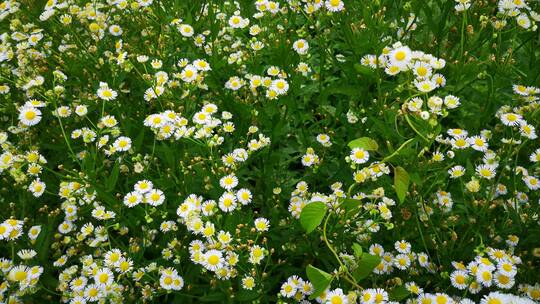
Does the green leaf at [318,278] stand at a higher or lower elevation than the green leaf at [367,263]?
lower

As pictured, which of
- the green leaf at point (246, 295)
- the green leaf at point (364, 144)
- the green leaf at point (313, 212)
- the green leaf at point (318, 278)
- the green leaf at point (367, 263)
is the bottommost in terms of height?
the green leaf at point (246, 295)

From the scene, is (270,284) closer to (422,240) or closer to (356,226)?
(356,226)

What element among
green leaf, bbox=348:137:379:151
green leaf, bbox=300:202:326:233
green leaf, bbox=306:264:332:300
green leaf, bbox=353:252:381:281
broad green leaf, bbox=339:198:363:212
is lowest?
green leaf, bbox=306:264:332:300

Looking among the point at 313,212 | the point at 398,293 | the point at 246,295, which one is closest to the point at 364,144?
the point at 313,212

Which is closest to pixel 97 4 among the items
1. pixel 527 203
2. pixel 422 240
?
pixel 422 240

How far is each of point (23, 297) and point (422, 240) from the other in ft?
6.54

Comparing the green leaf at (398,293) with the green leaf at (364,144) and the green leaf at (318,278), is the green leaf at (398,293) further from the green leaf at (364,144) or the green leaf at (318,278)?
the green leaf at (364,144)

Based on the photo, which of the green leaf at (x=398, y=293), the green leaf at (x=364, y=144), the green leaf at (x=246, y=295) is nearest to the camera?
the green leaf at (x=364, y=144)

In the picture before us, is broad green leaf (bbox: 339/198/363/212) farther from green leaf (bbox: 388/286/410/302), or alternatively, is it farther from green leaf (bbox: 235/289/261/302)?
green leaf (bbox: 235/289/261/302)

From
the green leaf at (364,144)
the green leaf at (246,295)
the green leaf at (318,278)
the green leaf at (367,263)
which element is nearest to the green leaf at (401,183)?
the green leaf at (364,144)

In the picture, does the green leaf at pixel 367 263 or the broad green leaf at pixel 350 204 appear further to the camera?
the broad green leaf at pixel 350 204

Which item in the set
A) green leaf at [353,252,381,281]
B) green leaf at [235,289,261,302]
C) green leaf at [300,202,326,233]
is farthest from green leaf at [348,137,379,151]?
green leaf at [235,289,261,302]

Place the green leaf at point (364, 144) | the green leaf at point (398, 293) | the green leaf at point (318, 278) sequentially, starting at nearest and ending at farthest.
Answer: the green leaf at point (318, 278), the green leaf at point (364, 144), the green leaf at point (398, 293)

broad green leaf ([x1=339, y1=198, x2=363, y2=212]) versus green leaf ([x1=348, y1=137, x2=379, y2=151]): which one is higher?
green leaf ([x1=348, y1=137, x2=379, y2=151])
